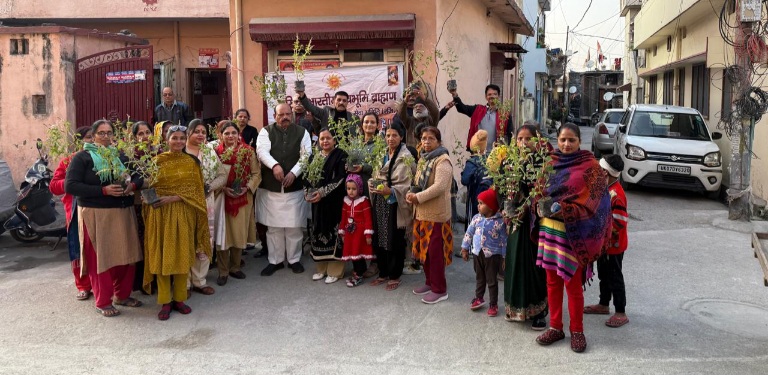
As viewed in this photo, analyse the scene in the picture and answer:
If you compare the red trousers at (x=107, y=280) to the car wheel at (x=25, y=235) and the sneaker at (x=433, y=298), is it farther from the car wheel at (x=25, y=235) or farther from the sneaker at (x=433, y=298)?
→ the car wheel at (x=25, y=235)

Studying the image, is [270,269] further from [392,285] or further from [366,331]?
[366,331]

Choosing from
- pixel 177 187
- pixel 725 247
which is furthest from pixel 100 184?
pixel 725 247

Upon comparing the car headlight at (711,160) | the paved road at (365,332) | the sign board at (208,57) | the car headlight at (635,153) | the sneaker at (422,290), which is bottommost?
the paved road at (365,332)

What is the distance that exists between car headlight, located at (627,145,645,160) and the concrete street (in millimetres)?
4687

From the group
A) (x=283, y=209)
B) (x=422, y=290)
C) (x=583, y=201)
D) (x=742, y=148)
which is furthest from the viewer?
(x=742, y=148)

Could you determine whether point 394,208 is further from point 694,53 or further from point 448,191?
point 694,53

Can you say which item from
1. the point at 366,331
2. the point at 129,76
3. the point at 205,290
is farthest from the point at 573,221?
the point at 129,76

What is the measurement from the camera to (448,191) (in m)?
5.48

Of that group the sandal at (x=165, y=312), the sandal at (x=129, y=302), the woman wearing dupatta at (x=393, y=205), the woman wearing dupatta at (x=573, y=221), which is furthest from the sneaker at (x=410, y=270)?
the sandal at (x=129, y=302)

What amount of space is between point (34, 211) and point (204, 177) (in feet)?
9.66

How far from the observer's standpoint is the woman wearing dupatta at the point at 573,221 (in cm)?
426

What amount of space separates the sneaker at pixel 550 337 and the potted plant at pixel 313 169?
258 centimetres

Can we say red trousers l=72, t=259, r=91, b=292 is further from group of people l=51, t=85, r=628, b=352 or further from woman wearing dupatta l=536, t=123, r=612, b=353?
woman wearing dupatta l=536, t=123, r=612, b=353

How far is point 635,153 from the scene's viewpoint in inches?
442
